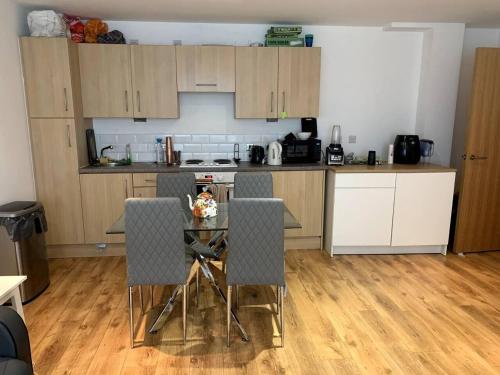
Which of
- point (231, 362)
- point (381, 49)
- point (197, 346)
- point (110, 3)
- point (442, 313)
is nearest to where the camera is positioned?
point (231, 362)

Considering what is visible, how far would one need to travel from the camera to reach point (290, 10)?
352 cm

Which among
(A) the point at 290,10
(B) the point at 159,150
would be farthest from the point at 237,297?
(A) the point at 290,10

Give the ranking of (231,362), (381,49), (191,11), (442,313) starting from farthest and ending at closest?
1. (381,49)
2. (191,11)
3. (442,313)
4. (231,362)

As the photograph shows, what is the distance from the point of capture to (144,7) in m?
3.42

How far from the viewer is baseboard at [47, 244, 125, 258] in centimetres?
390

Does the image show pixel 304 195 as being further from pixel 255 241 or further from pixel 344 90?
pixel 255 241

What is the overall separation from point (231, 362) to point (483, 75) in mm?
3607

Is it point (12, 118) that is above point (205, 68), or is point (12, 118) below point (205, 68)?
below

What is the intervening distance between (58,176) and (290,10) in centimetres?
280

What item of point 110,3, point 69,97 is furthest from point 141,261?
point 110,3

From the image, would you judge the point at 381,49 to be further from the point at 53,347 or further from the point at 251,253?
the point at 53,347

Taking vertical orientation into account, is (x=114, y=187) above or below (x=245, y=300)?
above

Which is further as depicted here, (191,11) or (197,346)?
(191,11)

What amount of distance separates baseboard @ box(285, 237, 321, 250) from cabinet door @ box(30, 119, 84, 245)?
7.35ft
